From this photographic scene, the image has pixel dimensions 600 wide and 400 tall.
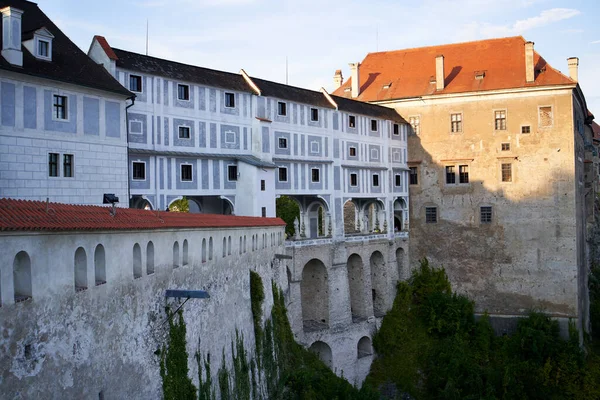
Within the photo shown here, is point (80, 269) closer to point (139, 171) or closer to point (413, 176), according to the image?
point (139, 171)

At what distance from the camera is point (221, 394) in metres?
18.4

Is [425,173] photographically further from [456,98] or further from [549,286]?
[549,286]

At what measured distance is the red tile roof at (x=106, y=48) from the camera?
84.0 ft

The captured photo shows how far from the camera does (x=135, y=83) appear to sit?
2688 centimetres

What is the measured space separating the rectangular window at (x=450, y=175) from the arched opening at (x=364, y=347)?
12.4 metres

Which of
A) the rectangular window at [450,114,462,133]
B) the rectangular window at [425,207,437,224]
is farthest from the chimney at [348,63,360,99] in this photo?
the rectangular window at [425,207,437,224]

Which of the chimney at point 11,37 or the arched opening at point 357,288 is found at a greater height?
the chimney at point 11,37

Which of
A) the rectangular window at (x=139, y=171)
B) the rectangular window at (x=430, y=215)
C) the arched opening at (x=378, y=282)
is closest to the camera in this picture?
the rectangular window at (x=139, y=171)

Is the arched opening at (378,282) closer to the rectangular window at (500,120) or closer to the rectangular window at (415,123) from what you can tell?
the rectangular window at (415,123)

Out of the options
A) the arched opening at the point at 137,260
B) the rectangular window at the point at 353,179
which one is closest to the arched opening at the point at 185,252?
the arched opening at the point at 137,260

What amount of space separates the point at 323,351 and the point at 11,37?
2344cm

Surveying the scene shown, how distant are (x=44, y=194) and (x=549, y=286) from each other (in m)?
30.8

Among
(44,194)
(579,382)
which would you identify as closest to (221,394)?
(44,194)

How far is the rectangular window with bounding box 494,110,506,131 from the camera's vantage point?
132ft
